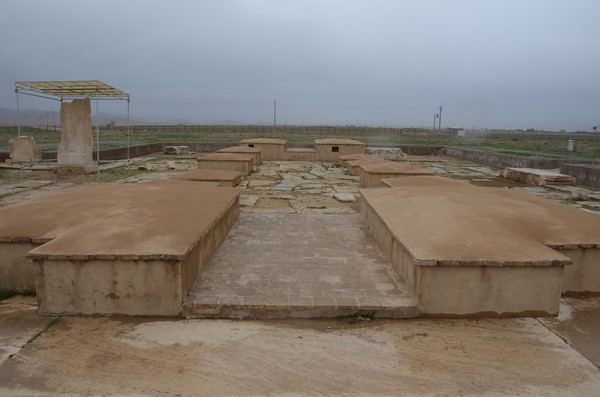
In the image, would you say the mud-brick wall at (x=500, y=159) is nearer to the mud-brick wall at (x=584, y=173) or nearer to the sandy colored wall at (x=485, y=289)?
the mud-brick wall at (x=584, y=173)

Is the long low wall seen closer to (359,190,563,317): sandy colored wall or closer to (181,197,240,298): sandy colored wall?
(181,197,240,298): sandy colored wall

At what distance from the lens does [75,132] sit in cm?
1714

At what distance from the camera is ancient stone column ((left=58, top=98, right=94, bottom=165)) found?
17031mm

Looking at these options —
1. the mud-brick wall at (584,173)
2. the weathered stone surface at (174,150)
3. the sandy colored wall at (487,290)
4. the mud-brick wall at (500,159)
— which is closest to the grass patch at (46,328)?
the sandy colored wall at (487,290)

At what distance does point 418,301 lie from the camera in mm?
4816

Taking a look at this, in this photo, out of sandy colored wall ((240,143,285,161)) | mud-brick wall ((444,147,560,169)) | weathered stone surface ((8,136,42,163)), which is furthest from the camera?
sandy colored wall ((240,143,285,161))

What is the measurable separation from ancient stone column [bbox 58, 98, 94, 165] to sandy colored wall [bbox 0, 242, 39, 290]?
1260 centimetres

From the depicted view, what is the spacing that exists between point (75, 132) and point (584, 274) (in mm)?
17266

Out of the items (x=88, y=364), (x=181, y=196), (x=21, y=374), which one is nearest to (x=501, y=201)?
(x=181, y=196)

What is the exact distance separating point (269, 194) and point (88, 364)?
9047mm

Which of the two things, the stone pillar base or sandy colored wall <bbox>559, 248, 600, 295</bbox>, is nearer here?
sandy colored wall <bbox>559, 248, 600, 295</bbox>

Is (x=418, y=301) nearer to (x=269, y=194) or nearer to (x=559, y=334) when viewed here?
(x=559, y=334)

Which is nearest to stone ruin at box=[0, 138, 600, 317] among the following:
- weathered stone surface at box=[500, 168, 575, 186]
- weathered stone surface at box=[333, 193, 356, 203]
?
weathered stone surface at box=[333, 193, 356, 203]

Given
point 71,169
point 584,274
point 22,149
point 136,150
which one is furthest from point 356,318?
point 136,150
